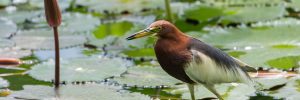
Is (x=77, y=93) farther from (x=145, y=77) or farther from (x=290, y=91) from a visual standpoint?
(x=290, y=91)

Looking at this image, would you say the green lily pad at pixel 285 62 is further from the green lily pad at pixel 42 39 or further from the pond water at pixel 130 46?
the green lily pad at pixel 42 39

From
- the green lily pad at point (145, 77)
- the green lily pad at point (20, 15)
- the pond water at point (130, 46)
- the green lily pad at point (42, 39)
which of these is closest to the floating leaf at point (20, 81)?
the pond water at point (130, 46)

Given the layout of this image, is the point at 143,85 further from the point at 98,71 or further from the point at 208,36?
the point at 208,36

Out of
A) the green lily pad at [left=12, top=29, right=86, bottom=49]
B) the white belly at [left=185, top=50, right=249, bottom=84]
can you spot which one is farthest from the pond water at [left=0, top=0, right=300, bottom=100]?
the white belly at [left=185, top=50, right=249, bottom=84]

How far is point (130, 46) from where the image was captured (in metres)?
2.81

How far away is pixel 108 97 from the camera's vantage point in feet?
6.86

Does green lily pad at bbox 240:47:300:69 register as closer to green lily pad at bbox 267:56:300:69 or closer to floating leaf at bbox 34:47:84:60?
green lily pad at bbox 267:56:300:69

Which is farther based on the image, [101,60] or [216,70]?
[101,60]

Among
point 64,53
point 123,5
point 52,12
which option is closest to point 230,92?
point 52,12

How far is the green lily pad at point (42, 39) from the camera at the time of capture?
2857 millimetres

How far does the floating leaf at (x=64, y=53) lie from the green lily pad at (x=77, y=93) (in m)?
0.55

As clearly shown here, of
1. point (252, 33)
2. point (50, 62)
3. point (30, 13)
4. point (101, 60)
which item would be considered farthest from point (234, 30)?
A: point (30, 13)

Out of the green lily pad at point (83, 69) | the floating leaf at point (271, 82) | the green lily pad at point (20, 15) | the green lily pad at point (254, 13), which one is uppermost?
the green lily pad at point (20, 15)

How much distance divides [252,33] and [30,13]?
129 cm
